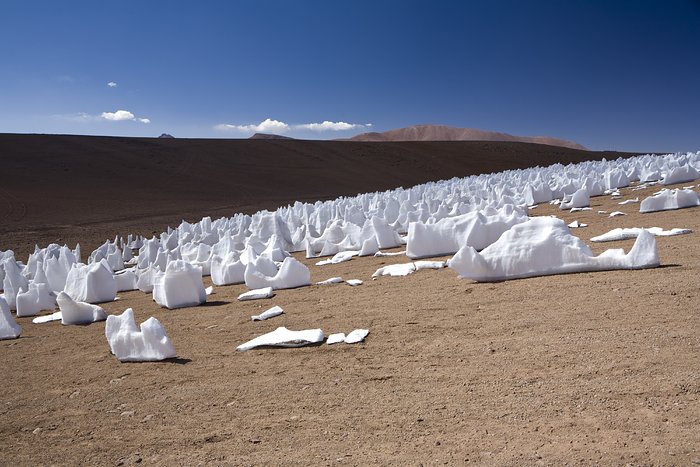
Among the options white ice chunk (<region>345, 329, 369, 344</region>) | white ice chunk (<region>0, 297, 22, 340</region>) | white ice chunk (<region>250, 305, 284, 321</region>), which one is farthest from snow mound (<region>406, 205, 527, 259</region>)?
white ice chunk (<region>0, 297, 22, 340</region>)

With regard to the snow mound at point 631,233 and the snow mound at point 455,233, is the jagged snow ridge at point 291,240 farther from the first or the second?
the snow mound at point 631,233

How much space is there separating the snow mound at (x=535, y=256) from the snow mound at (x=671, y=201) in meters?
3.95

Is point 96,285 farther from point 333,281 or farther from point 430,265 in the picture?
point 430,265

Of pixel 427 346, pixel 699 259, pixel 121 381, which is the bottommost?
pixel 121 381

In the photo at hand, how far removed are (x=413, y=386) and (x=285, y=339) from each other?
1406mm

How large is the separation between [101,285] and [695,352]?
6922mm

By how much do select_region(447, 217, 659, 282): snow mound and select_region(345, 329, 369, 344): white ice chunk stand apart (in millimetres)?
1441

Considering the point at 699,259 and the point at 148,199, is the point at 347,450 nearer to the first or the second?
the point at 699,259

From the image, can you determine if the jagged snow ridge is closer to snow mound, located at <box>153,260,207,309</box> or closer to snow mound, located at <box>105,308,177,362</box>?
snow mound, located at <box>153,260,207,309</box>

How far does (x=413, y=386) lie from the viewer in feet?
11.6

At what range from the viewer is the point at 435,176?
152ft

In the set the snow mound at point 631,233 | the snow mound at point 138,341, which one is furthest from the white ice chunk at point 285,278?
the snow mound at point 631,233

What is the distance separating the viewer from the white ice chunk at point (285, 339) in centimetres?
458

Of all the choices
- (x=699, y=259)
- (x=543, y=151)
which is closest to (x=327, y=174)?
(x=543, y=151)
